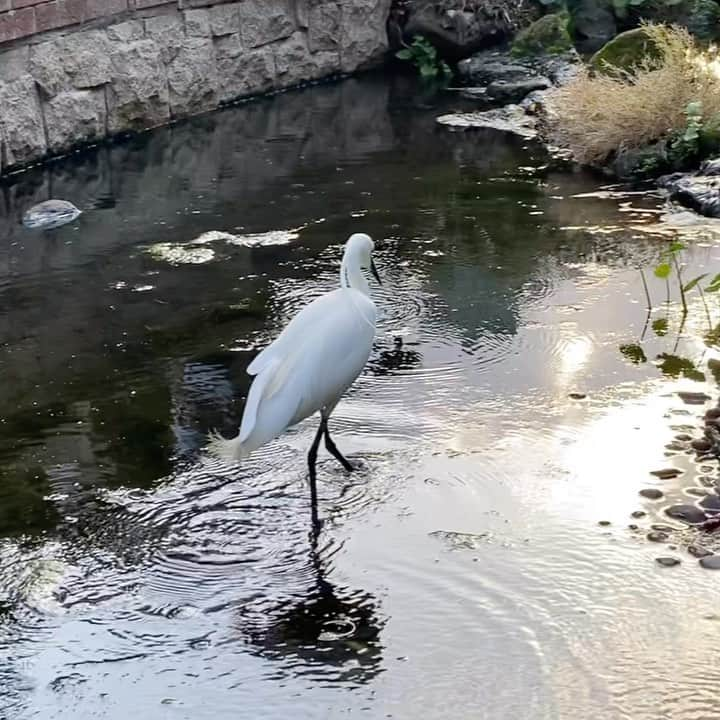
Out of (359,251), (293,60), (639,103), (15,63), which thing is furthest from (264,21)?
(359,251)

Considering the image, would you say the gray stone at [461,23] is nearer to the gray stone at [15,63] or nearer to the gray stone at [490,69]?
the gray stone at [490,69]

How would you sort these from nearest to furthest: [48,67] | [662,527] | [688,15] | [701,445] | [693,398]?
[662,527]
[701,445]
[693,398]
[48,67]
[688,15]

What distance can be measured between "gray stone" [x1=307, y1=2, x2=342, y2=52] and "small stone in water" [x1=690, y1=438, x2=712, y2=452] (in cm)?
1029

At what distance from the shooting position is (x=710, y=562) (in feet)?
14.2

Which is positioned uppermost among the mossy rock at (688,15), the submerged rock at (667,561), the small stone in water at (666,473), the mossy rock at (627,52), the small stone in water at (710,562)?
the mossy rock at (627,52)

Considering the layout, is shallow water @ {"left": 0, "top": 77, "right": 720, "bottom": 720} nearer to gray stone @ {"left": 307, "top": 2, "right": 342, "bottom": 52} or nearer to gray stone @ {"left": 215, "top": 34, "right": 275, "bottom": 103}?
gray stone @ {"left": 215, "top": 34, "right": 275, "bottom": 103}

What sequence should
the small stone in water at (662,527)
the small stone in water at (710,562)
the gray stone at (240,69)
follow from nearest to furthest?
the small stone in water at (710,562) < the small stone in water at (662,527) < the gray stone at (240,69)

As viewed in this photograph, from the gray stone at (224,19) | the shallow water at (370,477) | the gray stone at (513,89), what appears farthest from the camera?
the gray stone at (224,19)

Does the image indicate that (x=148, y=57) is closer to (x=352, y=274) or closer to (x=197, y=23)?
(x=197, y=23)

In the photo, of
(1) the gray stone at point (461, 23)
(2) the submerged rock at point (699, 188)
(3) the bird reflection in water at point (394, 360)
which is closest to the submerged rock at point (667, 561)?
(3) the bird reflection in water at point (394, 360)

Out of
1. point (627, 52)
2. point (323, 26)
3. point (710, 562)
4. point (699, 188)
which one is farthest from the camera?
point (323, 26)

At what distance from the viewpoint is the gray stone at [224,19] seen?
1326cm

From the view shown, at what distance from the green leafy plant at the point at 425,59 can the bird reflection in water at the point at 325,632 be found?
11208 mm

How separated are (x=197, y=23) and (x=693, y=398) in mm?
8678
